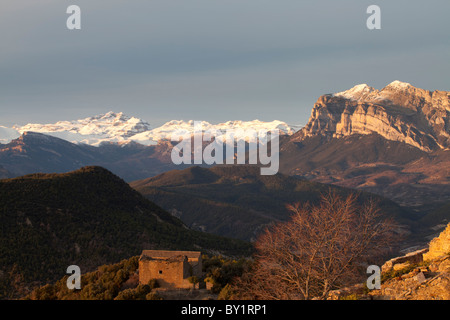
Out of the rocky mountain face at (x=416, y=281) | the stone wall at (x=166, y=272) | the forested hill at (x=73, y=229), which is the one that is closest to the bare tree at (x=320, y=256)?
the rocky mountain face at (x=416, y=281)

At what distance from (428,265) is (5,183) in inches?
3752

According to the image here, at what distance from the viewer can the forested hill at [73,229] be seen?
7469 cm

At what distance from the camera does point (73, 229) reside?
3541 inches

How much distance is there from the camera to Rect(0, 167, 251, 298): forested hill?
245 feet

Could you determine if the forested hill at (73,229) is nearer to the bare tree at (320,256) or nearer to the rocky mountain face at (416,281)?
the bare tree at (320,256)

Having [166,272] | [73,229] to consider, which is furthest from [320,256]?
[73,229]

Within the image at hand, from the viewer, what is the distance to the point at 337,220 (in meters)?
36.9

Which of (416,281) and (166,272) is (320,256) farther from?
(166,272)

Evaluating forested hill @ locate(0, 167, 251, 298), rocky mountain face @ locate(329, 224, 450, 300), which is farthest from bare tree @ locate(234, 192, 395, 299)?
forested hill @ locate(0, 167, 251, 298)

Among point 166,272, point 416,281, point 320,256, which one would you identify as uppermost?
point 416,281
